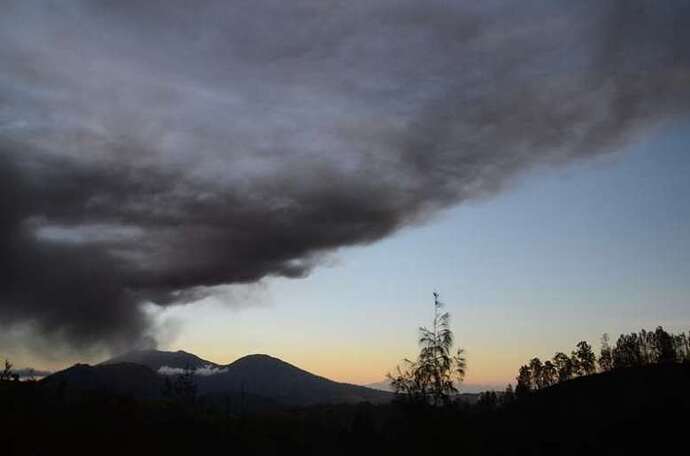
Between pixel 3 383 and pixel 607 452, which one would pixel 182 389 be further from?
pixel 607 452

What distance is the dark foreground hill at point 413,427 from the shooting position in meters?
31.4

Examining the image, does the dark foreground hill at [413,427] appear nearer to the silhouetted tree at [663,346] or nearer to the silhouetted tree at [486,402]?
the silhouetted tree at [486,402]

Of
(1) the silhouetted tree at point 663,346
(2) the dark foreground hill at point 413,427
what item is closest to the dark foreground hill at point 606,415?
(2) the dark foreground hill at point 413,427

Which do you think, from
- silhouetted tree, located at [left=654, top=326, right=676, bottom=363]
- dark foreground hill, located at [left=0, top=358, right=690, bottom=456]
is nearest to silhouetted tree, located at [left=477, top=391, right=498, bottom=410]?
dark foreground hill, located at [left=0, top=358, right=690, bottom=456]

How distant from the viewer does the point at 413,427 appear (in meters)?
32.8

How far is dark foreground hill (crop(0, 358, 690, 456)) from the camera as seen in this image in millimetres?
31422

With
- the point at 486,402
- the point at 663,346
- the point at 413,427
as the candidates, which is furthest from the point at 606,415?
the point at 663,346

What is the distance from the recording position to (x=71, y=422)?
34969mm

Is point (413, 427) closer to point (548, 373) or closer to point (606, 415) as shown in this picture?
point (606, 415)

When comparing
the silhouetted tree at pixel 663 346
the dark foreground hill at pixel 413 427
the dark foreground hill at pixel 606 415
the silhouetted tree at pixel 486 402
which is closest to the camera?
the dark foreground hill at pixel 413 427

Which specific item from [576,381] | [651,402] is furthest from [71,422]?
[576,381]

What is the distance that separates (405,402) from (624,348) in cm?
15822

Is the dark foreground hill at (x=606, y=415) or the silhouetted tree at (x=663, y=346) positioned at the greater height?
the silhouetted tree at (x=663, y=346)

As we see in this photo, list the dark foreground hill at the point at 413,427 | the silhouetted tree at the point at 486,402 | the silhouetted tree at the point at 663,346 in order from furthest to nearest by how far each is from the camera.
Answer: the silhouetted tree at the point at 663,346 < the silhouetted tree at the point at 486,402 < the dark foreground hill at the point at 413,427
